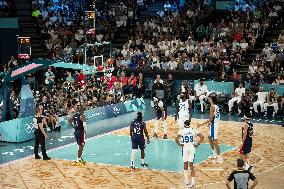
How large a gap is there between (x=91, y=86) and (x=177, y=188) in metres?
14.2

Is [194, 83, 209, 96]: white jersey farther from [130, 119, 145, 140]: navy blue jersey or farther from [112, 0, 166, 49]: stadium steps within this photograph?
[130, 119, 145, 140]: navy blue jersey

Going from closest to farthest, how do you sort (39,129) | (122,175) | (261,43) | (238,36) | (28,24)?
(122,175) → (39,129) → (238,36) → (261,43) → (28,24)

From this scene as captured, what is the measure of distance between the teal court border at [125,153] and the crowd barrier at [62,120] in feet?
6.79

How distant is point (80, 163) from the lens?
21.2 metres

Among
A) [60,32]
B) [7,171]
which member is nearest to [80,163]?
[7,171]

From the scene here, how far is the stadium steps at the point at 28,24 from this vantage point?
138 ft

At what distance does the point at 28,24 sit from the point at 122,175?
83.2ft

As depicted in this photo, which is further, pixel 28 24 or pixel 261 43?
pixel 28 24

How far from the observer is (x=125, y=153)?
23.2 meters

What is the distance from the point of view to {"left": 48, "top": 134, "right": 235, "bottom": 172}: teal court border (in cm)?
2148

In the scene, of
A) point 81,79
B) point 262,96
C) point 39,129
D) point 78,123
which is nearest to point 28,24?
point 81,79

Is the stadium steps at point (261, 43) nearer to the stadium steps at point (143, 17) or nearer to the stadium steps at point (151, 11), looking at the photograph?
the stadium steps at point (143, 17)

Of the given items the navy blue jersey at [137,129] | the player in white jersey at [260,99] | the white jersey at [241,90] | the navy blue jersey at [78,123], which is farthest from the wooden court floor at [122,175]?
the white jersey at [241,90]

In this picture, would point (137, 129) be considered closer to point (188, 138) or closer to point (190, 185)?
point (188, 138)
